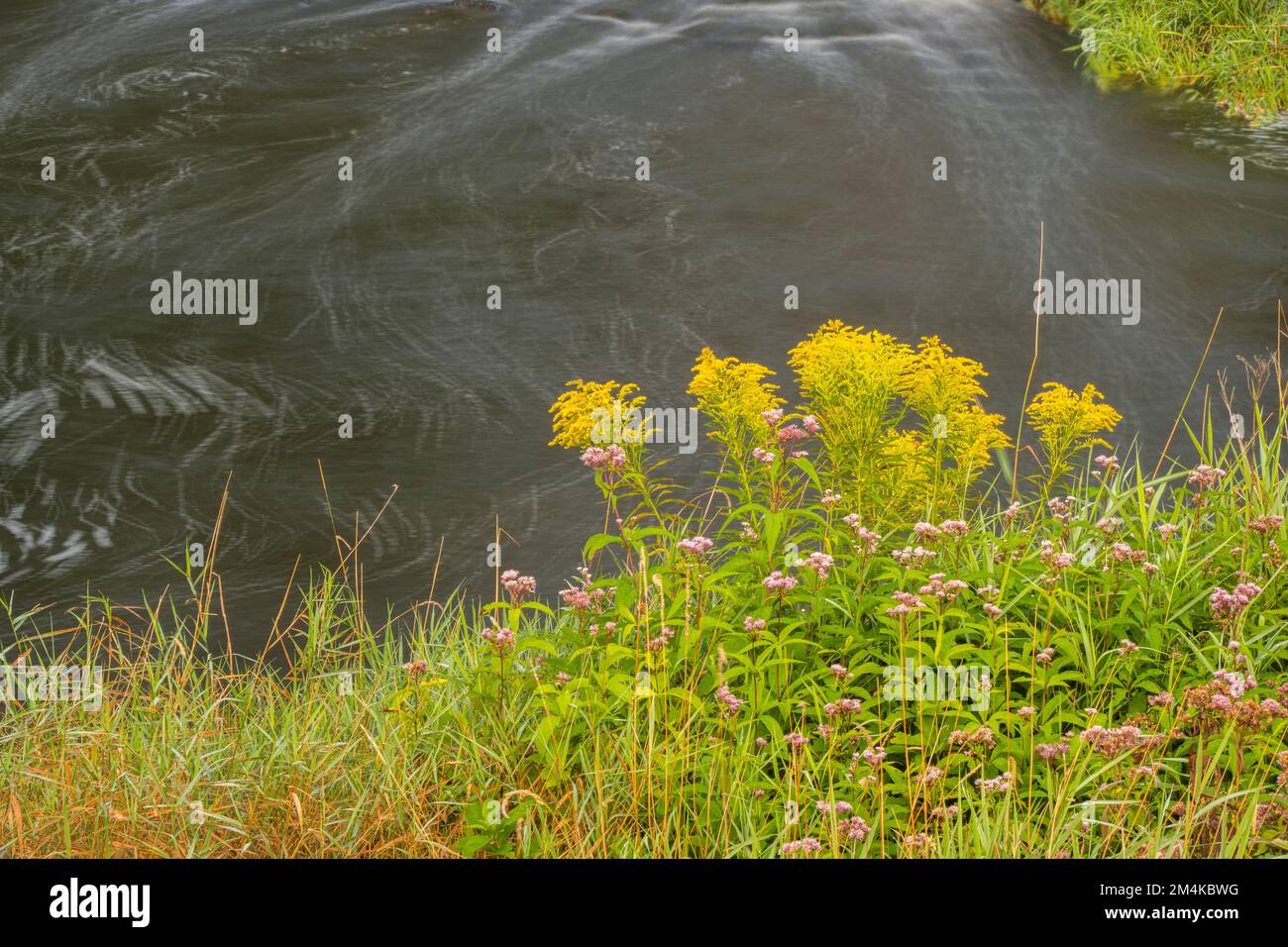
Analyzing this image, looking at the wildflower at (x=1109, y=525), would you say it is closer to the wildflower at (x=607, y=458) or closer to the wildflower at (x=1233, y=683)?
the wildflower at (x=1233, y=683)

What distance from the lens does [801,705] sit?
3.19 metres

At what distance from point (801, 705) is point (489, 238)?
19.7ft

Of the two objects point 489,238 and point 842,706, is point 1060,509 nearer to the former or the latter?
point 842,706

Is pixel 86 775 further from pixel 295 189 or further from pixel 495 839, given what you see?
pixel 295 189

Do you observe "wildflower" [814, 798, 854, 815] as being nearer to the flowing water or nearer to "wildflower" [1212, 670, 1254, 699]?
"wildflower" [1212, 670, 1254, 699]

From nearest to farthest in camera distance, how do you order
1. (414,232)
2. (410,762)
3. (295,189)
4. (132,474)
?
(410,762), (132,474), (414,232), (295,189)

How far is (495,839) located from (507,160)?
290 inches

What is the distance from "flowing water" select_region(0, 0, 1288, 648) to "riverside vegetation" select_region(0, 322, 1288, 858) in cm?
188

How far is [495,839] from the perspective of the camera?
289 cm

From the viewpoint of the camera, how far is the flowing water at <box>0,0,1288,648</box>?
247 inches

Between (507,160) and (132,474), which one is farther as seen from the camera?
(507,160)

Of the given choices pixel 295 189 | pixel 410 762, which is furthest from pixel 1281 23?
pixel 410 762

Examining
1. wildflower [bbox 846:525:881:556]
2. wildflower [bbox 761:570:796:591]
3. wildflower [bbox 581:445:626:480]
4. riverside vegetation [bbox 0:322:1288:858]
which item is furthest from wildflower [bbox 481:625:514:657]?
wildflower [bbox 846:525:881:556]

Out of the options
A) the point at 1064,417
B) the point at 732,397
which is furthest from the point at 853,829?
the point at 1064,417
